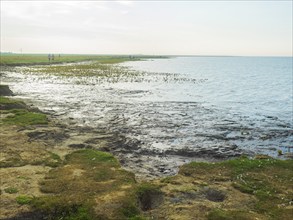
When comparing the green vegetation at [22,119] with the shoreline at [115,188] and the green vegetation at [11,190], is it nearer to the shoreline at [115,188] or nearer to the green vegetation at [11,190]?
the shoreline at [115,188]

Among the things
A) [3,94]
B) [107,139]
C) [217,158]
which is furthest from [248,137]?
[3,94]

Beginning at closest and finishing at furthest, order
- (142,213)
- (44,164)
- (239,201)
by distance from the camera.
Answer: (142,213) < (239,201) < (44,164)

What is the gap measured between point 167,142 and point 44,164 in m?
10.1

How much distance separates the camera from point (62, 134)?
73.9 feet

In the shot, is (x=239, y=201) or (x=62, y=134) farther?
(x=62, y=134)

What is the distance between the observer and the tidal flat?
1162 centimetres

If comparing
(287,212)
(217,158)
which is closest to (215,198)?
(287,212)

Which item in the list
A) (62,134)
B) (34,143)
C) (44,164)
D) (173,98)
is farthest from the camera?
(173,98)

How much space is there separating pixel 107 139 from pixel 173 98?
1019 inches

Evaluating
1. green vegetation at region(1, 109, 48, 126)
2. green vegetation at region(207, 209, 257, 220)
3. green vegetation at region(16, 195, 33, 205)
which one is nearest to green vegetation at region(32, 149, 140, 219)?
green vegetation at region(16, 195, 33, 205)

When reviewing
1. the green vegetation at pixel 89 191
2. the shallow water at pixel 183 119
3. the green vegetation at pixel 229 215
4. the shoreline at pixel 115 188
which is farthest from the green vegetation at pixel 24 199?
the shallow water at pixel 183 119

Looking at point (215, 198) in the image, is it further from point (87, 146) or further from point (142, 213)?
point (87, 146)

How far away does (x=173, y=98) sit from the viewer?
4753 centimetres

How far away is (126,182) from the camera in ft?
46.1
